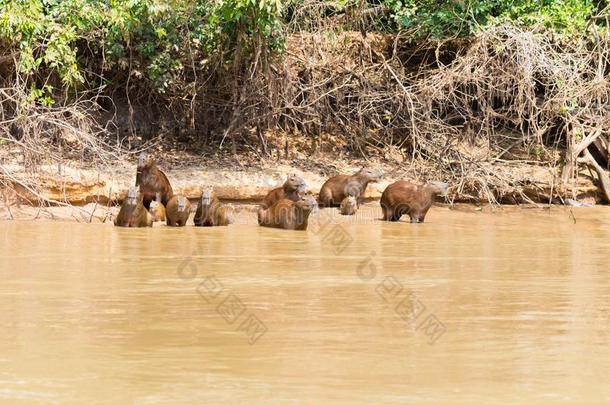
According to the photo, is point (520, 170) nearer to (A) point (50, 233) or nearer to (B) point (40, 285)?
(A) point (50, 233)

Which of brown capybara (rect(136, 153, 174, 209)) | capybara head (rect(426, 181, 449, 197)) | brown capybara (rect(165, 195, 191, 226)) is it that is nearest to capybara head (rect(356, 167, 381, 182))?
capybara head (rect(426, 181, 449, 197))

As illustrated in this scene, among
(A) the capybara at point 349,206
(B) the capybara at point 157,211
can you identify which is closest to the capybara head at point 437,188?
(A) the capybara at point 349,206

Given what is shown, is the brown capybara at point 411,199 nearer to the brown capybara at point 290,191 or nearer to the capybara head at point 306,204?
the brown capybara at point 290,191

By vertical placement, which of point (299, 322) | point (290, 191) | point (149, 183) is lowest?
point (299, 322)

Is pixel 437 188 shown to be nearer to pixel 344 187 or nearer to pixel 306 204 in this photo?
pixel 344 187

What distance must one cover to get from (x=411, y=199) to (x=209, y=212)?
2732 millimetres

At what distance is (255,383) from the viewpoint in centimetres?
382

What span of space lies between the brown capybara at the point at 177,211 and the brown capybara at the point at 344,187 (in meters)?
3.07

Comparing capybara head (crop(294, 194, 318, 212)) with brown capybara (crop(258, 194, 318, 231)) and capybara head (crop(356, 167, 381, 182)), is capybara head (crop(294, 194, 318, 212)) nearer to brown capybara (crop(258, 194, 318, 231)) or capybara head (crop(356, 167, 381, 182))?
brown capybara (crop(258, 194, 318, 231))

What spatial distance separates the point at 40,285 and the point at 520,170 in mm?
10971

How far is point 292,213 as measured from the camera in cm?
1062

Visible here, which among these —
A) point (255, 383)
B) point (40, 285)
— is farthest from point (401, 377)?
point (40, 285)

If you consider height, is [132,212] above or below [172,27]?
below

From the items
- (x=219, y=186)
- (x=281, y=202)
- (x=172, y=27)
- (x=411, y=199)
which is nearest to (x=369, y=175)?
(x=411, y=199)
